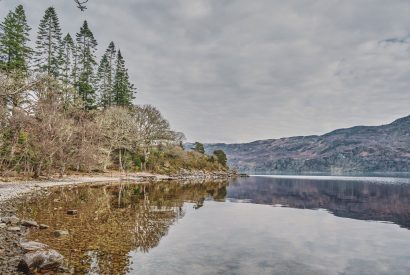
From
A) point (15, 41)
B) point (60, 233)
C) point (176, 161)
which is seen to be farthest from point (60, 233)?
point (176, 161)

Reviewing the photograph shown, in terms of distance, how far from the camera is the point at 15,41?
174ft

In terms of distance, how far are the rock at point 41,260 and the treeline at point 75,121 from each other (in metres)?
18.8

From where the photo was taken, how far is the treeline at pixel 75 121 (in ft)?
128

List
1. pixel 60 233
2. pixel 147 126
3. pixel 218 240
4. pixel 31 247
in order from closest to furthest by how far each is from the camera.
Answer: pixel 31 247 → pixel 60 233 → pixel 218 240 → pixel 147 126

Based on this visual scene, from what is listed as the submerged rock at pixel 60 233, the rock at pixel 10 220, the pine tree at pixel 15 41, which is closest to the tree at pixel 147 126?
the pine tree at pixel 15 41

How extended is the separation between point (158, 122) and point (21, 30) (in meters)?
35.0

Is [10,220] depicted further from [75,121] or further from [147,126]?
[147,126]

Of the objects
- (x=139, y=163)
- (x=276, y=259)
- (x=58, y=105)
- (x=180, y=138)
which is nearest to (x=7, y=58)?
(x=58, y=105)

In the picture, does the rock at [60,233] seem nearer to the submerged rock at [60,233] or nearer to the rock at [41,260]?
the submerged rock at [60,233]

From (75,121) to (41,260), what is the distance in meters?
48.1

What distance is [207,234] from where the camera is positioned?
16.4 meters

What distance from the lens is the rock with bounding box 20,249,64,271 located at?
9.34m

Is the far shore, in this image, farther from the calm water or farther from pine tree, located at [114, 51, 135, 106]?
pine tree, located at [114, 51, 135, 106]

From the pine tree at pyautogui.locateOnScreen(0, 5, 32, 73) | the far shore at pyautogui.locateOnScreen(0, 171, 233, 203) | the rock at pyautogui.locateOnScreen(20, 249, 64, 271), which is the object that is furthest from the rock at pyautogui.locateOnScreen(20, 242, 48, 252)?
the pine tree at pyautogui.locateOnScreen(0, 5, 32, 73)
